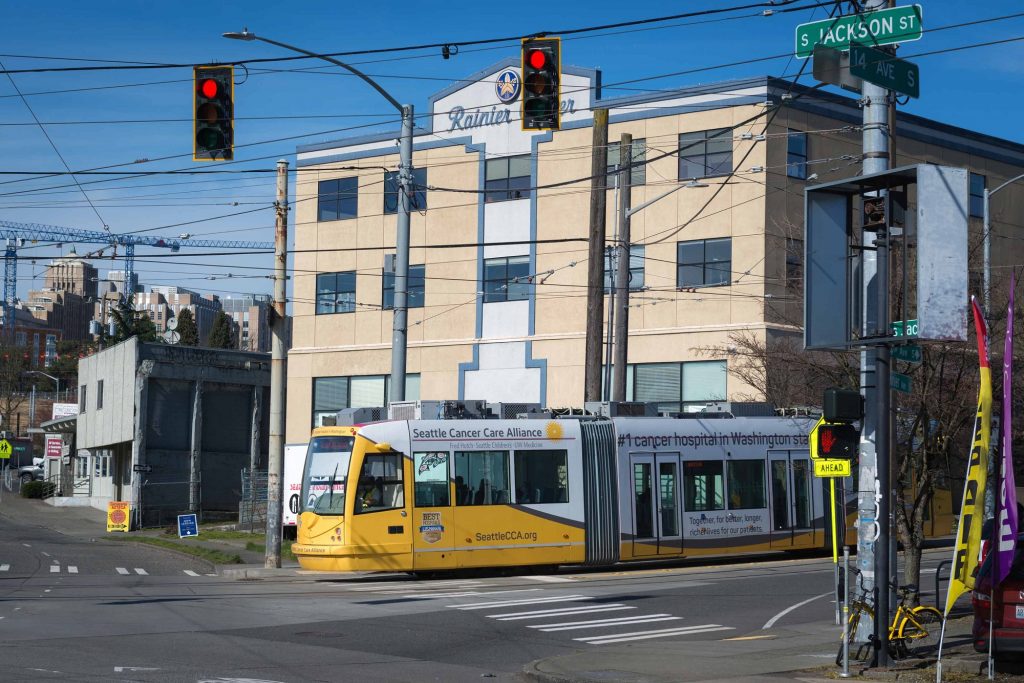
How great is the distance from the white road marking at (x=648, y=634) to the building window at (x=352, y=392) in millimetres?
30478

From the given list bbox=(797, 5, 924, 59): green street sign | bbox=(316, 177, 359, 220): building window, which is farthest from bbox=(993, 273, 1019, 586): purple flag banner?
bbox=(316, 177, 359, 220): building window

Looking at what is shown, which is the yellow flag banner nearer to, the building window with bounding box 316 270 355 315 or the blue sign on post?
the blue sign on post

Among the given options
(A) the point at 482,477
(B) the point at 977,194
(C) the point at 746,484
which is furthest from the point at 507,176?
(A) the point at 482,477

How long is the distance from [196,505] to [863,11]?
42241 mm

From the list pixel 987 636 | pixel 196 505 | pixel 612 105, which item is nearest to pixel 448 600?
pixel 987 636

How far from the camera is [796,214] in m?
39.7

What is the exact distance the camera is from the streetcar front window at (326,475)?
80.5 feet

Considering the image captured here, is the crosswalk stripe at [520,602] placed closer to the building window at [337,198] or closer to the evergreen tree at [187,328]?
the building window at [337,198]

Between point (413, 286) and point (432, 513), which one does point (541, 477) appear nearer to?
point (432, 513)

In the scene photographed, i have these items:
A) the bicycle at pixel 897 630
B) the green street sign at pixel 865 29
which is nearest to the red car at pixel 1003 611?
the bicycle at pixel 897 630

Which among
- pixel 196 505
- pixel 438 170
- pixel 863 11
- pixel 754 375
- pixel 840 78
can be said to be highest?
pixel 438 170

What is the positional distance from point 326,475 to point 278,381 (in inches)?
161

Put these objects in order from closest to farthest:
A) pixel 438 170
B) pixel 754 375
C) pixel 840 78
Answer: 1. pixel 840 78
2. pixel 754 375
3. pixel 438 170

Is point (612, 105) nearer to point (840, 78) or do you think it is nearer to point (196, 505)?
point (196, 505)
